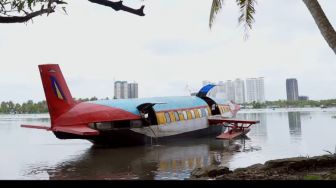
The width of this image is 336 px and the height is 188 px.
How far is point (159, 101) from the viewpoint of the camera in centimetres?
1287

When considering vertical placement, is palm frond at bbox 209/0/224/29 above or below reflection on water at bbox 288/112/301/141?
above

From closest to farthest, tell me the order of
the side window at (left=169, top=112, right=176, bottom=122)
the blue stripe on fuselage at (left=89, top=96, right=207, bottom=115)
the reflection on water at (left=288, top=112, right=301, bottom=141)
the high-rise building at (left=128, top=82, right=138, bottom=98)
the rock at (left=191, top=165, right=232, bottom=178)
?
the rock at (left=191, top=165, right=232, bottom=178) < the high-rise building at (left=128, top=82, right=138, bottom=98) < the blue stripe on fuselage at (left=89, top=96, right=207, bottom=115) < the side window at (left=169, top=112, right=176, bottom=122) < the reflection on water at (left=288, top=112, right=301, bottom=141)

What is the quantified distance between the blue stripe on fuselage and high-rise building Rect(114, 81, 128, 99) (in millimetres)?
573

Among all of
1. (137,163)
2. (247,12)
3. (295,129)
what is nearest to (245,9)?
(247,12)

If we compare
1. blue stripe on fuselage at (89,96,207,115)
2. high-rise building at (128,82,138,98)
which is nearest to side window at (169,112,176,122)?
blue stripe on fuselage at (89,96,207,115)

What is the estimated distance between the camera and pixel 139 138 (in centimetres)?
1198

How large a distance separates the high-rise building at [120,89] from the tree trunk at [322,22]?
7193 mm

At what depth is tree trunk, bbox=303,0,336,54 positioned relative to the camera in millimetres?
4336

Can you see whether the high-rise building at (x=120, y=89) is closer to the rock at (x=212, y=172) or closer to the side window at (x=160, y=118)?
the side window at (x=160, y=118)

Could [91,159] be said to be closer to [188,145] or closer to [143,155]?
[143,155]

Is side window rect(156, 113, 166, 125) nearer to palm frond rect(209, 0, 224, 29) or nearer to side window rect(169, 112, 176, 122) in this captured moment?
side window rect(169, 112, 176, 122)

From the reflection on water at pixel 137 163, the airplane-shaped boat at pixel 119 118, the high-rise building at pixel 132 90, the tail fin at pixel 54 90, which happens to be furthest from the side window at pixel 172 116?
the tail fin at pixel 54 90
